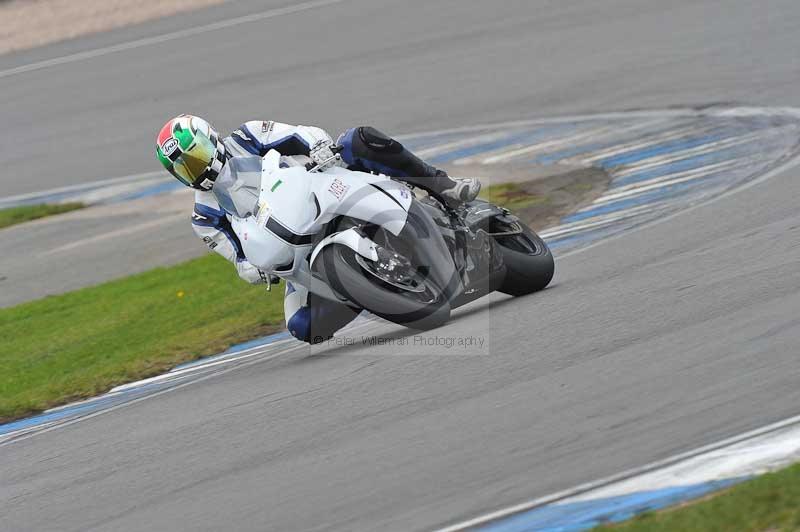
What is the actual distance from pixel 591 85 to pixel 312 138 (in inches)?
321

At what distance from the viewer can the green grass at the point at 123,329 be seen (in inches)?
384

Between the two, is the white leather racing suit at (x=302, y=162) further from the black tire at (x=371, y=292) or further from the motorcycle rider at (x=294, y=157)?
the black tire at (x=371, y=292)

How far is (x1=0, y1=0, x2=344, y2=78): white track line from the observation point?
22.5 metres

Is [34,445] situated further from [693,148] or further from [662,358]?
[693,148]

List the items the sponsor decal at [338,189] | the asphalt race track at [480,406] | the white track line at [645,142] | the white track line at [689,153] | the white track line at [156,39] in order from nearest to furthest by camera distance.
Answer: the asphalt race track at [480,406] < the sponsor decal at [338,189] < the white track line at [689,153] < the white track line at [645,142] < the white track line at [156,39]

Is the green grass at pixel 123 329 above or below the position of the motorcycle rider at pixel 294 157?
below

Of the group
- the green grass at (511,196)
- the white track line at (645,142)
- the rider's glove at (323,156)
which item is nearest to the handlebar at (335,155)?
A: the rider's glove at (323,156)

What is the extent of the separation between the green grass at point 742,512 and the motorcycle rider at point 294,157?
361 centimetres

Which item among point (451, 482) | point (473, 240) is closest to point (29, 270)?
point (473, 240)

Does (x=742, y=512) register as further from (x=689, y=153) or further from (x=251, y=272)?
(x=689, y=153)

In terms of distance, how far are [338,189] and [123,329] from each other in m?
4.04

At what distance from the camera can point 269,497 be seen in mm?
5758

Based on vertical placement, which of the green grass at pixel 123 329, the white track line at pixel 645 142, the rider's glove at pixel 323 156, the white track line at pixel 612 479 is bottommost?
the green grass at pixel 123 329

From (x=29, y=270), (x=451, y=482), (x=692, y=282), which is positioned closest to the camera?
(x=451, y=482)
